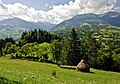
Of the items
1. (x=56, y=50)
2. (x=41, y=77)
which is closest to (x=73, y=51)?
(x=56, y=50)

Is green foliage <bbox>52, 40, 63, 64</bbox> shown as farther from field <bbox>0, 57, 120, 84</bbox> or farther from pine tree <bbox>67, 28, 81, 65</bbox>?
field <bbox>0, 57, 120, 84</bbox>

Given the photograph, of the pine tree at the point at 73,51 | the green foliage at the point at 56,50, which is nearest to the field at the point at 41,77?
the pine tree at the point at 73,51

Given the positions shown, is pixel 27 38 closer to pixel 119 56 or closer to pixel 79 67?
pixel 119 56

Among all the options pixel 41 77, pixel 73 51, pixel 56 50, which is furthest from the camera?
pixel 56 50

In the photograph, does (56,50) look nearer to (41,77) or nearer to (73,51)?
(73,51)

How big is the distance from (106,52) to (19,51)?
153 ft

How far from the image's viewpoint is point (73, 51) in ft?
423

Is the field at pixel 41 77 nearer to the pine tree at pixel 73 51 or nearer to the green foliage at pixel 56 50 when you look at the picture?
the pine tree at pixel 73 51

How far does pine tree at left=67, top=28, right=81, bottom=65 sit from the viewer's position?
126613 millimetres

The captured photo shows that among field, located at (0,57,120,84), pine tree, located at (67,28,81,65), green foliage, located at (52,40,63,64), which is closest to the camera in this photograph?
field, located at (0,57,120,84)

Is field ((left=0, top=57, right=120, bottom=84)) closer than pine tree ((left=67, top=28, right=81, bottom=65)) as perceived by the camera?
Yes

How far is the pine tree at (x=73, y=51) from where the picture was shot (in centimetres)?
12661

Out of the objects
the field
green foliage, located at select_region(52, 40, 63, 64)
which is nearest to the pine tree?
green foliage, located at select_region(52, 40, 63, 64)

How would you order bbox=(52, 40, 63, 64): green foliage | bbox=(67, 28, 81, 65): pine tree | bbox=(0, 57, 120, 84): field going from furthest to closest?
1. bbox=(52, 40, 63, 64): green foliage
2. bbox=(67, 28, 81, 65): pine tree
3. bbox=(0, 57, 120, 84): field
